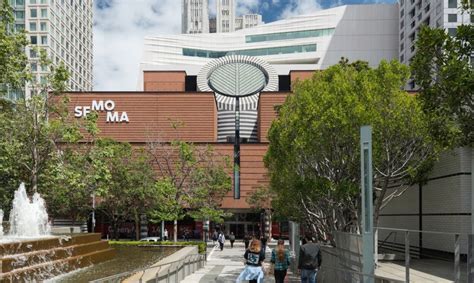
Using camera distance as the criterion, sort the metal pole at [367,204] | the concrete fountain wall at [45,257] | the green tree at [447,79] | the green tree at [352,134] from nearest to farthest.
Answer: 1. the metal pole at [367,204]
2. the green tree at [447,79]
3. the concrete fountain wall at [45,257]
4. the green tree at [352,134]

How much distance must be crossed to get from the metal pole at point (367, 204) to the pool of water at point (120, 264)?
11.6m

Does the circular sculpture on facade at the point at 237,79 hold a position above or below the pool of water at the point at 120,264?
above

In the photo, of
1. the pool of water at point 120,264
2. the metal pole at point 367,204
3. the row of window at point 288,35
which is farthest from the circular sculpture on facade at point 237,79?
the metal pole at point 367,204

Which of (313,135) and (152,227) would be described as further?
(152,227)

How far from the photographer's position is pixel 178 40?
392 feet

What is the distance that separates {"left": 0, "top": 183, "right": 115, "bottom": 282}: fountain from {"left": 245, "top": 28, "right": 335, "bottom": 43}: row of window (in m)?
91.5

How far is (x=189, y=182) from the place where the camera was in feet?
153

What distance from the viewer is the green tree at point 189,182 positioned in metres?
40.6

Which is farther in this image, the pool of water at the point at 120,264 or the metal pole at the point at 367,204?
the pool of water at the point at 120,264

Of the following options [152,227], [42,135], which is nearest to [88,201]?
[152,227]

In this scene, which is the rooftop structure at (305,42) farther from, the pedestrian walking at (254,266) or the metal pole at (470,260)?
the metal pole at (470,260)

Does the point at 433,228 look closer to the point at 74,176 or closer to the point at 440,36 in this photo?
the point at 440,36

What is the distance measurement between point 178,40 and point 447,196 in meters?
103

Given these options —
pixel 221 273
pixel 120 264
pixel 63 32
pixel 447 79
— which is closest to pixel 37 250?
pixel 120 264
